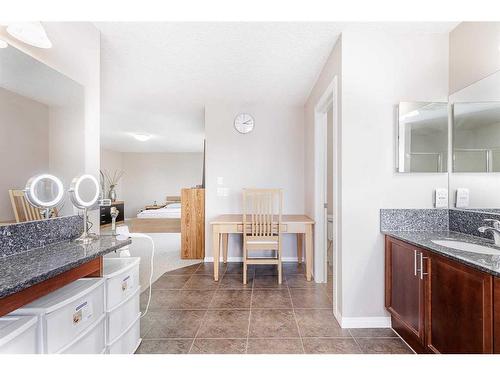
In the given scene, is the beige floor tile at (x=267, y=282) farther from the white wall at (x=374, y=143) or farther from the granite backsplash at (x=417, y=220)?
the granite backsplash at (x=417, y=220)

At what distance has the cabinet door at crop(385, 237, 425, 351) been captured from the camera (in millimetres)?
1446

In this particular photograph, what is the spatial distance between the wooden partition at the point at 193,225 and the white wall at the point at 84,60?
77.5 inches

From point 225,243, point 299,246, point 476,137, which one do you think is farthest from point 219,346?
point 476,137

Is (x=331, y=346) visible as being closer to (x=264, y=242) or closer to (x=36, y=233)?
(x=264, y=242)

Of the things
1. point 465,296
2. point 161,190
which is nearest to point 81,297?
point 465,296

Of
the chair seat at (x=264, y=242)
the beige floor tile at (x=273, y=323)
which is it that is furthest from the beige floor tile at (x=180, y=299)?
the chair seat at (x=264, y=242)

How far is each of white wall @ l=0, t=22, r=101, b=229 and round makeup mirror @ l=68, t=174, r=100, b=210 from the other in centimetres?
19

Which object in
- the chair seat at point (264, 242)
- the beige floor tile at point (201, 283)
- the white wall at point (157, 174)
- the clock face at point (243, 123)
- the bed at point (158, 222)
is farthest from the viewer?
the white wall at point (157, 174)

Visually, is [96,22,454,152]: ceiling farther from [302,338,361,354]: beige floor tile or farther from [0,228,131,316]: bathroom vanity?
[302,338,361,354]: beige floor tile

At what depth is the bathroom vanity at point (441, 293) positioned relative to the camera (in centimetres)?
100

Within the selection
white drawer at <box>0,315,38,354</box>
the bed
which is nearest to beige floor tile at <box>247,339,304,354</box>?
white drawer at <box>0,315,38,354</box>

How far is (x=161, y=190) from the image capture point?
7770 millimetres

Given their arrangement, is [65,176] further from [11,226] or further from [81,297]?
[81,297]
